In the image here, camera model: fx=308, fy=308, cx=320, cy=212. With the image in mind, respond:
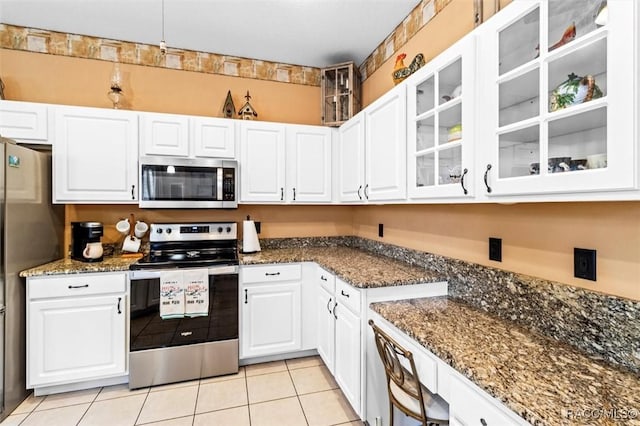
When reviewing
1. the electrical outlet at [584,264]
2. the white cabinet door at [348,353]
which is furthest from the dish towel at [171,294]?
the electrical outlet at [584,264]

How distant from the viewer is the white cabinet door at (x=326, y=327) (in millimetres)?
2227

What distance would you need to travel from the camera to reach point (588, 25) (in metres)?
0.95

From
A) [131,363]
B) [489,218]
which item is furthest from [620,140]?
[131,363]

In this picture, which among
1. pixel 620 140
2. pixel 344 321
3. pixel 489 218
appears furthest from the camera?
pixel 344 321

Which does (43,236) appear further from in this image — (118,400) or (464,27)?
(464,27)

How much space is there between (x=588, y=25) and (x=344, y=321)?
1790 mm

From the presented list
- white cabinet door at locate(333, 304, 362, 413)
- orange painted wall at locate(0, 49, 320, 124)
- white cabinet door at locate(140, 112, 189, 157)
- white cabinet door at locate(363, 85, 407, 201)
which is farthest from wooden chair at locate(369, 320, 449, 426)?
orange painted wall at locate(0, 49, 320, 124)

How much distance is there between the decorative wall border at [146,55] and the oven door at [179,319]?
1981 millimetres

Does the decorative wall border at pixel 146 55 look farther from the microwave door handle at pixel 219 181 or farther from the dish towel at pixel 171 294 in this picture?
the dish towel at pixel 171 294

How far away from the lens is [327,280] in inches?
91.8

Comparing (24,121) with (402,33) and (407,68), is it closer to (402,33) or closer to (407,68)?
(407,68)

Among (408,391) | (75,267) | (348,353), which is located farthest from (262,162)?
(408,391)

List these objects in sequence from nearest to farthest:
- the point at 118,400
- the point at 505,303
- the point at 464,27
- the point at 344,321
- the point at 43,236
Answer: the point at 505,303, the point at 464,27, the point at 344,321, the point at 118,400, the point at 43,236

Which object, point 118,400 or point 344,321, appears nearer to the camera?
point 344,321
